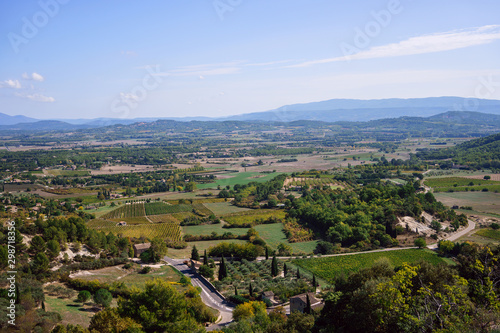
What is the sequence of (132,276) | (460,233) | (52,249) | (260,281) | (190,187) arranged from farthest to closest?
(190,187) → (460,233) → (132,276) → (52,249) → (260,281)

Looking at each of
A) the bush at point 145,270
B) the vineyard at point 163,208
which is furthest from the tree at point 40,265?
the vineyard at point 163,208

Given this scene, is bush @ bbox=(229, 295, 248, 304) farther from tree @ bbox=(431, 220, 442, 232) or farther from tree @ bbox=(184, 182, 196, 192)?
tree @ bbox=(184, 182, 196, 192)

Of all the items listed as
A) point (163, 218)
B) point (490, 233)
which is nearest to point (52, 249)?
point (163, 218)

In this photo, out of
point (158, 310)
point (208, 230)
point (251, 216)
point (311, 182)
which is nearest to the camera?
point (158, 310)

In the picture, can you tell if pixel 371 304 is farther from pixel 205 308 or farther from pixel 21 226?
pixel 21 226

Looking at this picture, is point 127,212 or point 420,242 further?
point 127,212

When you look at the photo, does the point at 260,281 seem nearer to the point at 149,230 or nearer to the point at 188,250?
the point at 188,250

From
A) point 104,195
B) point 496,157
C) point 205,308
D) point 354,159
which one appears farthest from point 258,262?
point 354,159
